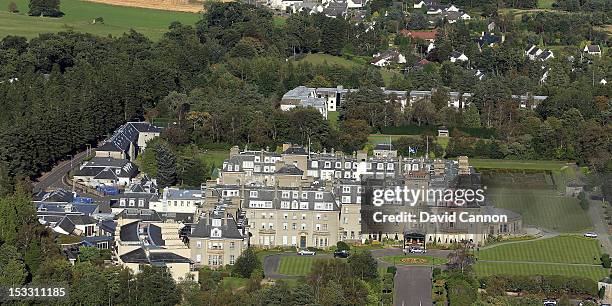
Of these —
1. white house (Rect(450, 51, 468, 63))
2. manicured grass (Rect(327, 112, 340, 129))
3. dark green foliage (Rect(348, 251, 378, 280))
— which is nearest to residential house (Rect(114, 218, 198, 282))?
dark green foliage (Rect(348, 251, 378, 280))

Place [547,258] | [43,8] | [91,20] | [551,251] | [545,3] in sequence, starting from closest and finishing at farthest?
[547,258], [551,251], [91,20], [43,8], [545,3]

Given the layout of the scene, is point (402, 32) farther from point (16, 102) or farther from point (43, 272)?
point (43, 272)

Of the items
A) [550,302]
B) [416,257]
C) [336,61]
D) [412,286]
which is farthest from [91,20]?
[550,302]

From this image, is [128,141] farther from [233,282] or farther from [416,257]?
[233,282]

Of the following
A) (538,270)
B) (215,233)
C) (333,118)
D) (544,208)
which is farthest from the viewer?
(333,118)

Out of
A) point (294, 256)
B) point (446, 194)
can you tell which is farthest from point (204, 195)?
point (446, 194)

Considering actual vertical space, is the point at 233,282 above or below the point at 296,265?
below

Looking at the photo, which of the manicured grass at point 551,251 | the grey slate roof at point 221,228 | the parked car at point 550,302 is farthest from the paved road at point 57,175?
the parked car at point 550,302

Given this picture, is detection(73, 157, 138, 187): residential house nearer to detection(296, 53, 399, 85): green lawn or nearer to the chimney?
the chimney
